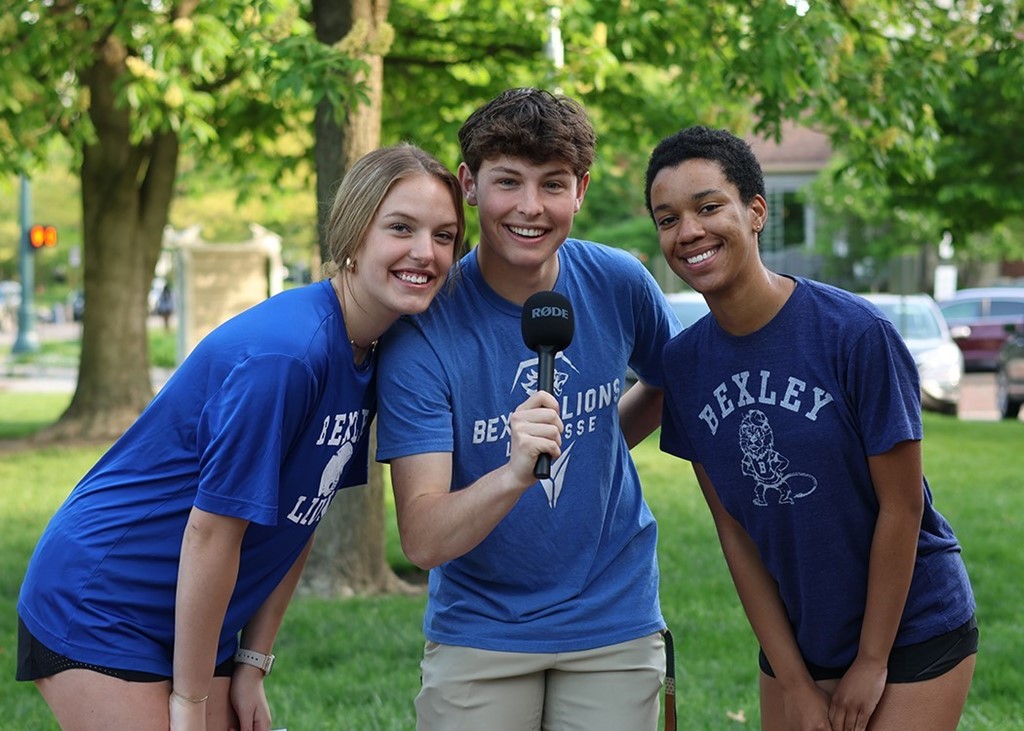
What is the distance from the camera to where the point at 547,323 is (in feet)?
9.16

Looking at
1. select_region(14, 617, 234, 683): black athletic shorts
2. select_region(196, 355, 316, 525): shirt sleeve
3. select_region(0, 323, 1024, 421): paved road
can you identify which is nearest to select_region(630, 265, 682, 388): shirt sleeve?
select_region(196, 355, 316, 525): shirt sleeve

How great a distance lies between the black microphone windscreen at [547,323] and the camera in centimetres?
279

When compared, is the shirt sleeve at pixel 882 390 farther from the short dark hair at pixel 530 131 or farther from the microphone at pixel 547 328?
the short dark hair at pixel 530 131

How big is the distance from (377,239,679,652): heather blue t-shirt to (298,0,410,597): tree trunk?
174 inches

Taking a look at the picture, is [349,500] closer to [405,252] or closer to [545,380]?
[405,252]

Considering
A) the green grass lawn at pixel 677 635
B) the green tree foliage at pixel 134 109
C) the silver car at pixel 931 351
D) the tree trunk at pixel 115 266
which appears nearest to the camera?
the green grass lawn at pixel 677 635

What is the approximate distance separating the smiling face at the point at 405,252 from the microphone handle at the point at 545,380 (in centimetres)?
35

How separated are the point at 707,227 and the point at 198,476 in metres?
1.23

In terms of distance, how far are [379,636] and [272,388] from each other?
429 centimetres

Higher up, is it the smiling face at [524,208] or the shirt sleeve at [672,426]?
the smiling face at [524,208]

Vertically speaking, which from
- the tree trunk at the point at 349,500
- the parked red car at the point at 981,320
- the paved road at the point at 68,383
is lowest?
the paved road at the point at 68,383

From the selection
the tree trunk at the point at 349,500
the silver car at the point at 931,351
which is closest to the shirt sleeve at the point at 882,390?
the tree trunk at the point at 349,500

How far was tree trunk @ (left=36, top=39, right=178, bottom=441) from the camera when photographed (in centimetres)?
1586

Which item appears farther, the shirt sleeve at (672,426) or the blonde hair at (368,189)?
the shirt sleeve at (672,426)
